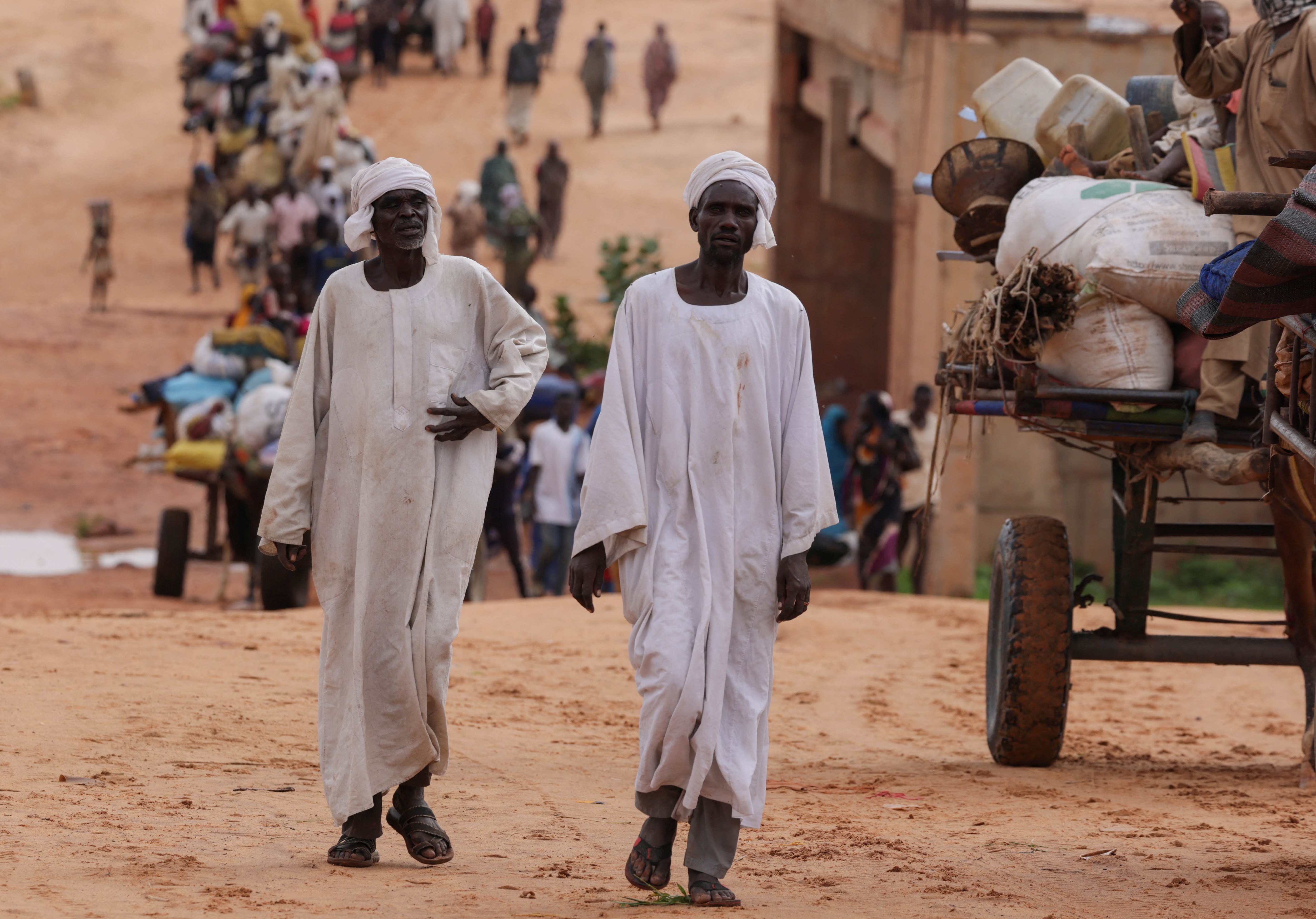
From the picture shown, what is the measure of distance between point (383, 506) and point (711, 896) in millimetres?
1477

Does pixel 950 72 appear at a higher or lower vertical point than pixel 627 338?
higher

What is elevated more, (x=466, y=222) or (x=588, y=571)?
(x=466, y=222)

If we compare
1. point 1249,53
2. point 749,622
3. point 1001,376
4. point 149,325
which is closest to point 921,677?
point 1001,376

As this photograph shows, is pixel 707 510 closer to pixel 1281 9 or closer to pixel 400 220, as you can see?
pixel 400 220

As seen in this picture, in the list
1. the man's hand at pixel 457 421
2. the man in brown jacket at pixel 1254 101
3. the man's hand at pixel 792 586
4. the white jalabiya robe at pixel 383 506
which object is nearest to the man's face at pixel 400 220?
the white jalabiya robe at pixel 383 506

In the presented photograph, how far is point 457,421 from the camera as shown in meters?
5.09

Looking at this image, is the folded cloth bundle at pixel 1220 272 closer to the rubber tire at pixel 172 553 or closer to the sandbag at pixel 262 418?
the sandbag at pixel 262 418

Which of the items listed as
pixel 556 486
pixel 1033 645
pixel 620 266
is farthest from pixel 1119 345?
pixel 620 266

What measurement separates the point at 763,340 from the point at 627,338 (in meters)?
0.38

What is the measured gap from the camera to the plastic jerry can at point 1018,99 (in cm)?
768

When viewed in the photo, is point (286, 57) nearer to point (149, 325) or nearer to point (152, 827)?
point (149, 325)

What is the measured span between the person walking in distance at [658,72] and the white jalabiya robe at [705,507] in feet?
104

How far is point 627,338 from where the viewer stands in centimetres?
476

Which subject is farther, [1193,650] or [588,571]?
[1193,650]
